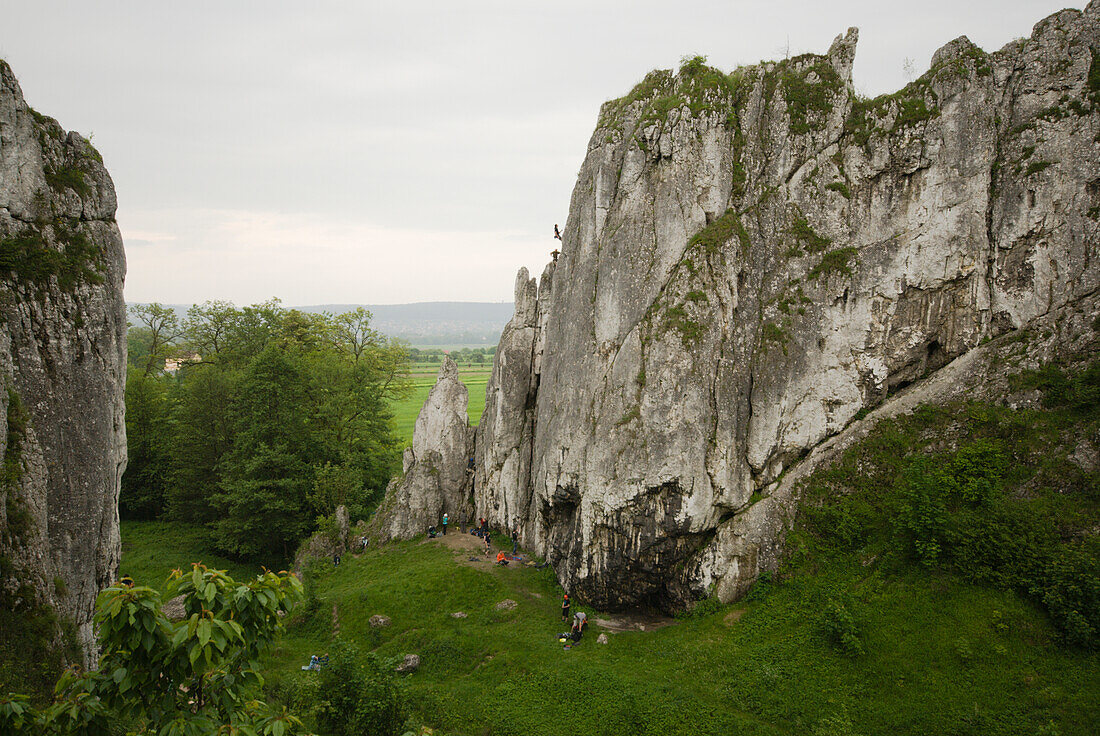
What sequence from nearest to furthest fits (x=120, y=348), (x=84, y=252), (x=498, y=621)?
(x=84, y=252), (x=120, y=348), (x=498, y=621)

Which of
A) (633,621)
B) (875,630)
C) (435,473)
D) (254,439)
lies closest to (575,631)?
(633,621)

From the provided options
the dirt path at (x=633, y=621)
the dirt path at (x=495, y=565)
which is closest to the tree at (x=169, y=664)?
the dirt path at (x=633, y=621)

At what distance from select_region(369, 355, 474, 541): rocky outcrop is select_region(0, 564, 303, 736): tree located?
27125mm

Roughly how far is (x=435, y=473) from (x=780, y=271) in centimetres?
2222

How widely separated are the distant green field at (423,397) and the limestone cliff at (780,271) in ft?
107

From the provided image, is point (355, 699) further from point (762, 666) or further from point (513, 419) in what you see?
point (513, 419)

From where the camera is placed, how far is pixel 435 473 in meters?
32.8

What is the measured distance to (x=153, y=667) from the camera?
16.1ft

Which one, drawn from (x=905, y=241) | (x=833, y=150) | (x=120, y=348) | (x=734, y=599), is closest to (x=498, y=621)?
(x=734, y=599)

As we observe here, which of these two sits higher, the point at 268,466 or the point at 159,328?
the point at 159,328

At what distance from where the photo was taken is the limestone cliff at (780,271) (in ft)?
69.6

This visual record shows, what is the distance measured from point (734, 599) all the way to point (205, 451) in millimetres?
32722

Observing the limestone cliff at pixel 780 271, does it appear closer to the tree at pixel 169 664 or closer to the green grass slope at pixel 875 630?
the green grass slope at pixel 875 630

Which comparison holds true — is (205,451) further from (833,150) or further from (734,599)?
(833,150)
